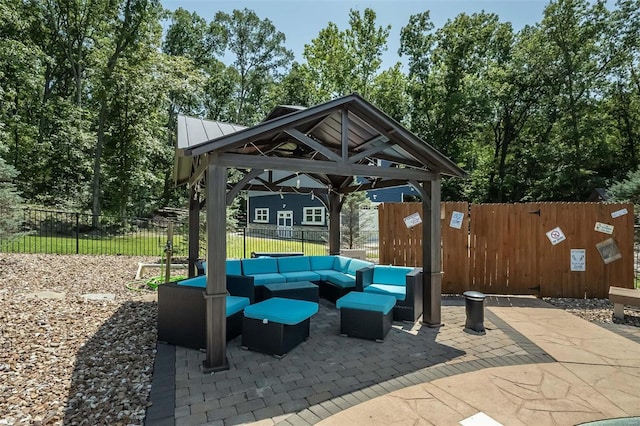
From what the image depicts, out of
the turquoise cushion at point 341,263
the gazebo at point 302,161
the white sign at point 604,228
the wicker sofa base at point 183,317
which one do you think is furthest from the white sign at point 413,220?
the wicker sofa base at point 183,317

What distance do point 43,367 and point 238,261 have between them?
3.29 meters

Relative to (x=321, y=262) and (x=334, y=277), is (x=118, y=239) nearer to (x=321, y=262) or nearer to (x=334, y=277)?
(x=321, y=262)

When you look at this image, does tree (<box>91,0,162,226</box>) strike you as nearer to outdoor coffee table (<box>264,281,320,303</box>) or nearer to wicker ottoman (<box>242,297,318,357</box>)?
outdoor coffee table (<box>264,281,320,303</box>)

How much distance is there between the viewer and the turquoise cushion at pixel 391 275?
6094 mm

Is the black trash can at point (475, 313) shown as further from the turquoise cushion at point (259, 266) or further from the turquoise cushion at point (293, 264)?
the turquoise cushion at point (259, 266)

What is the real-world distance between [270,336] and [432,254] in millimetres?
2804

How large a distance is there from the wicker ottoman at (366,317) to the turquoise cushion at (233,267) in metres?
2.36

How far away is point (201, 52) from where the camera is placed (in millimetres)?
28703

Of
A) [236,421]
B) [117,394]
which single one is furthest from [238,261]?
[236,421]

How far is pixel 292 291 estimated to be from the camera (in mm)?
5820

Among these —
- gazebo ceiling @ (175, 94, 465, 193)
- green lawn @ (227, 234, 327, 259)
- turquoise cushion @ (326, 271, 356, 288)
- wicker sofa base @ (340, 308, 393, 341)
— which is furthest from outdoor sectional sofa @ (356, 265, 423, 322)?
green lawn @ (227, 234, 327, 259)

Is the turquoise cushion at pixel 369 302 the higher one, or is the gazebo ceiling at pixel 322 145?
the gazebo ceiling at pixel 322 145

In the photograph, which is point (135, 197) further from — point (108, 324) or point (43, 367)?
point (43, 367)

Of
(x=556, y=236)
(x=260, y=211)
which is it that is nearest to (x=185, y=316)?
(x=556, y=236)
